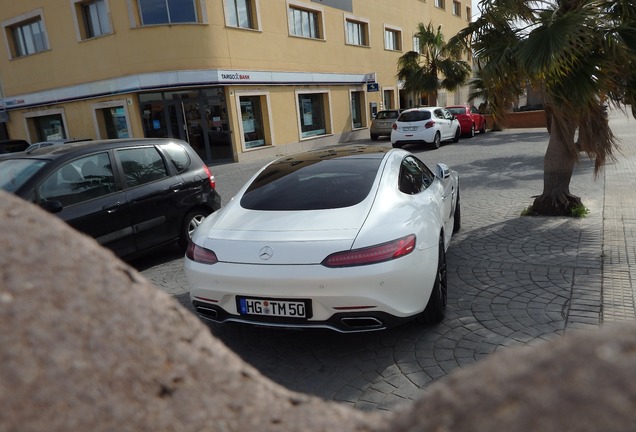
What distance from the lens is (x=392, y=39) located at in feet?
102

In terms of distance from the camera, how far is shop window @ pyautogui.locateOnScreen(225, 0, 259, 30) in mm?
19016

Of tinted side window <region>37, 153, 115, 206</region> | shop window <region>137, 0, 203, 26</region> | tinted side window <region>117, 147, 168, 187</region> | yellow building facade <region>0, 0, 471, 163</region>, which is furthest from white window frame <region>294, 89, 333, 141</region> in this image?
tinted side window <region>37, 153, 115, 206</region>

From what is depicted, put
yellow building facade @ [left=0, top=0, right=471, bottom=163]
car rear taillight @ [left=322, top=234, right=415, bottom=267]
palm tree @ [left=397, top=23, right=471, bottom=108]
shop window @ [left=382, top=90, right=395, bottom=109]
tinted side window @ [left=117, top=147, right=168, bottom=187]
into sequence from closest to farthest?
car rear taillight @ [left=322, top=234, right=415, bottom=267], tinted side window @ [left=117, top=147, right=168, bottom=187], yellow building facade @ [left=0, top=0, right=471, bottom=163], palm tree @ [left=397, top=23, right=471, bottom=108], shop window @ [left=382, top=90, right=395, bottom=109]

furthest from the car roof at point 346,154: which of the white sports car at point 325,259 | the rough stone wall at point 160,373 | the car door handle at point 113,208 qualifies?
the rough stone wall at point 160,373

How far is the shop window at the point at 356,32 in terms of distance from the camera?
85.8ft

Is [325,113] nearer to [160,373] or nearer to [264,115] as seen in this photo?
[264,115]

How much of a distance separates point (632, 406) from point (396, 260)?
8.89ft

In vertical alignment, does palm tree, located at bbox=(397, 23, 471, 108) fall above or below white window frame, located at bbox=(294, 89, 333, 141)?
above

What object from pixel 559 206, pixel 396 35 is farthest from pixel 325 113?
pixel 559 206

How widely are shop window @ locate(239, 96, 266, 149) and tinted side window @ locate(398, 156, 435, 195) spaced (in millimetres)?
15675

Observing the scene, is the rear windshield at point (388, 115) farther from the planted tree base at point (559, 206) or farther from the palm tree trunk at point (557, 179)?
the planted tree base at point (559, 206)

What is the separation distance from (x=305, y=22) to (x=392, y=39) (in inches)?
392

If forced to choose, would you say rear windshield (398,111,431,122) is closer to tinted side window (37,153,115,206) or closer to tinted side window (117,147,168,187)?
tinted side window (117,147,168,187)

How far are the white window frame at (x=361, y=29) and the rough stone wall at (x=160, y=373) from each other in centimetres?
2666
